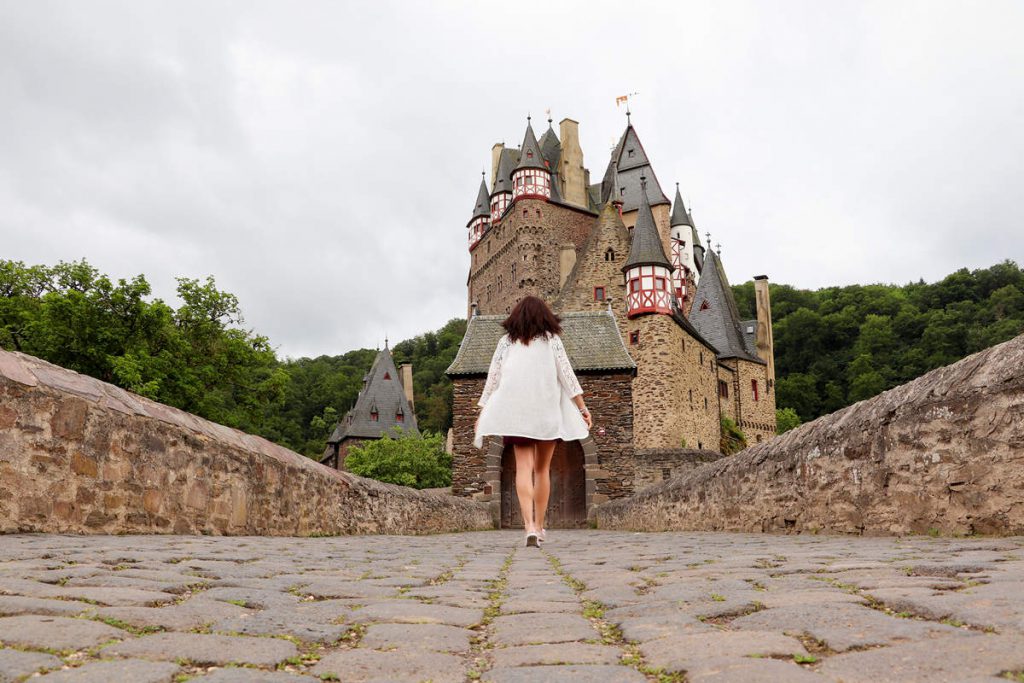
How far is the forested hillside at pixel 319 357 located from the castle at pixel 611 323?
11758mm

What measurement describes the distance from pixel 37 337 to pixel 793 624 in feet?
127

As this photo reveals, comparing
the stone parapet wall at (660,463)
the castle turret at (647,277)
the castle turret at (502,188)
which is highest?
the castle turret at (502,188)

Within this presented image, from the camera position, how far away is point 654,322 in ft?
141

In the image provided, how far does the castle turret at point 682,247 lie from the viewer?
61375mm

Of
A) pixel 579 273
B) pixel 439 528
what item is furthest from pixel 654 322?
pixel 439 528

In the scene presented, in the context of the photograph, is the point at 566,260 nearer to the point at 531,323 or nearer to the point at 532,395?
the point at 531,323

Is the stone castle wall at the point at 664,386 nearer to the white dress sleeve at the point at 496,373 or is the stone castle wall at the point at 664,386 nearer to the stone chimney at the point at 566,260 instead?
the stone chimney at the point at 566,260

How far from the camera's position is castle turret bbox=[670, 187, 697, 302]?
201 ft

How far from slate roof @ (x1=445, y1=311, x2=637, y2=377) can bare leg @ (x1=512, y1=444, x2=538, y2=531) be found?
16.2m

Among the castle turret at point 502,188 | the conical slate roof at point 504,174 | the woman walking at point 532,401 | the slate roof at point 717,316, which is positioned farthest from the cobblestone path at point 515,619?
the conical slate roof at point 504,174

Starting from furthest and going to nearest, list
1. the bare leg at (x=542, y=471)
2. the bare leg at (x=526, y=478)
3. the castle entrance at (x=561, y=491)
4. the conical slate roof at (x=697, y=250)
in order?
the conical slate roof at (x=697, y=250) < the castle entrance at (x=561, y=491) < the bare leg at (x=542, y=471) < the bare leg at (x=526, y=478)

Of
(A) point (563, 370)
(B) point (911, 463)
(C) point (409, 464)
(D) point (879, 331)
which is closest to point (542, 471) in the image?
(A) point (563, 370)

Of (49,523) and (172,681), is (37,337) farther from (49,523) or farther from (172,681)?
(172,681)

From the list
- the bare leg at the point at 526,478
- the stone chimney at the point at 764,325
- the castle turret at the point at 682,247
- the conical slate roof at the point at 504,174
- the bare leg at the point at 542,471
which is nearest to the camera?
the bare leg at the point at 526,478
